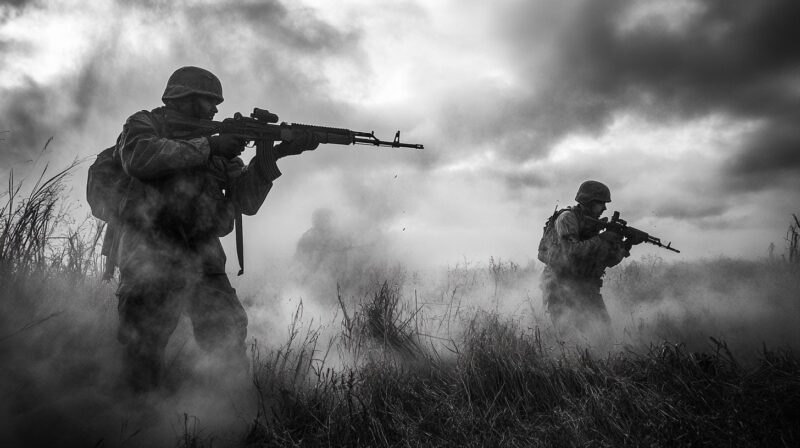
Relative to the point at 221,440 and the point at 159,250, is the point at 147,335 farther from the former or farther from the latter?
the point at 221,440

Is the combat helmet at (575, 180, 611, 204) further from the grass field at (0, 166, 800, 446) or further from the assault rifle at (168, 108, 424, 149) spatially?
the assault rifle at (168, 108, 424, 149)

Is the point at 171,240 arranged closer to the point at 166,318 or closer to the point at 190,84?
the point at 166,318

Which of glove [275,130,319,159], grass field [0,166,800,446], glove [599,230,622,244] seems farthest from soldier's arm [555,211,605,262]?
glove [275,130,319,159]

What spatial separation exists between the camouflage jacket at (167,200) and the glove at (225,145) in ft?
0.29

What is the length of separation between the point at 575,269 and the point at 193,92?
407 cm

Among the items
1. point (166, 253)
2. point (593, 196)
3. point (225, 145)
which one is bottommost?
point (166, 253)

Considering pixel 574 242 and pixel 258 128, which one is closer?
pixel 258 128

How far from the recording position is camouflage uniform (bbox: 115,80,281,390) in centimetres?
273

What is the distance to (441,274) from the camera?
8773 millimetres

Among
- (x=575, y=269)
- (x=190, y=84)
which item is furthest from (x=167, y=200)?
(x=575, y=269)

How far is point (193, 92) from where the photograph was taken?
3.13 m

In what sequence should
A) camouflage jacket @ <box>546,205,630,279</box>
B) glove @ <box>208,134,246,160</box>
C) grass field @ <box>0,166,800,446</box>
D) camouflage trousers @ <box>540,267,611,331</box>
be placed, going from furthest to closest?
camouflage jacket @ <box>546,205,630,279</box>
camouflage trousers @ <box>540,267,611,331</box>
glove @ <box>208,134,246,160</box>
grass field @ <box>0,166,800,446</box>


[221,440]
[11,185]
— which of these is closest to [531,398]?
[221,440]

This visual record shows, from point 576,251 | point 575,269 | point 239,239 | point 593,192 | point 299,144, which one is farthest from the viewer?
point 593,192
